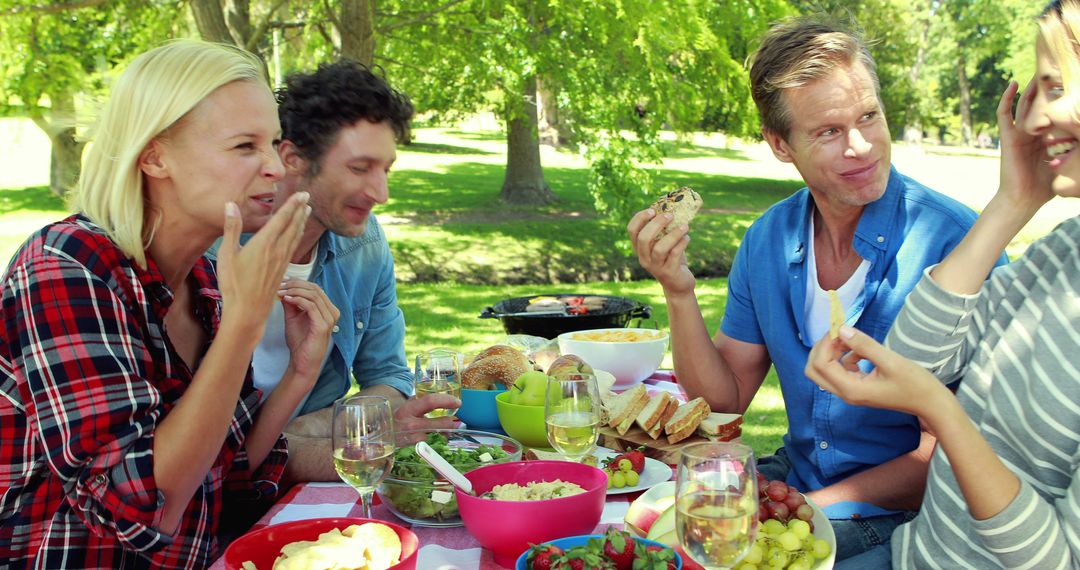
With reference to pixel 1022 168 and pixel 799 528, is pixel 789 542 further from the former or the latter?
pixel 1022 168

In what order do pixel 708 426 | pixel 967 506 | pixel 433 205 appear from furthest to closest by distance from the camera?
pixel 433 205
pixel 708 426
pixel 967 506

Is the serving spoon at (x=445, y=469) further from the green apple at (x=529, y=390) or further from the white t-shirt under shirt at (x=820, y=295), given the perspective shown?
the white t-shirt under shirt at (x=820, y=295)

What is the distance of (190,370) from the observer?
215 centimetres

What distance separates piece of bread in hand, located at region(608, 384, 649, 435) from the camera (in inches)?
98.3

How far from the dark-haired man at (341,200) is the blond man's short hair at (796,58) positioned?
1.24 metres

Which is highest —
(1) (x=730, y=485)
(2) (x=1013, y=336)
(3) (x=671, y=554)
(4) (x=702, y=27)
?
(4) (x=702, y=27)

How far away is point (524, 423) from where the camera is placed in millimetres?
2500

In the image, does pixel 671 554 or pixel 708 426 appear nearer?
pixel 671 554

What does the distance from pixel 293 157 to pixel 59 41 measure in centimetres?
694

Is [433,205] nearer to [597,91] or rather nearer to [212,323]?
[597,91]

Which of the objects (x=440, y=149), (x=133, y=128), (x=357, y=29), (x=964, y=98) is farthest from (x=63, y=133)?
Result: (x=964, y=98)

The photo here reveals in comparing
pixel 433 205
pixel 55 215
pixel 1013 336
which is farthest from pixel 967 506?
pixel 55 215

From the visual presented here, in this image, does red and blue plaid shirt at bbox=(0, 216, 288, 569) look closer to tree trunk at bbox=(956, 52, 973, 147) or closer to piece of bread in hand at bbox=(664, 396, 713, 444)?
piece of bread in hand at bbox=(664, 396, 713, 444)

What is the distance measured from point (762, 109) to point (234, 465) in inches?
72.6
